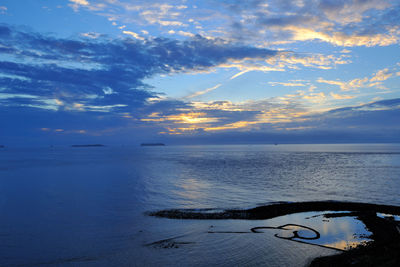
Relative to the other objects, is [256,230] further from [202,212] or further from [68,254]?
[68,254]

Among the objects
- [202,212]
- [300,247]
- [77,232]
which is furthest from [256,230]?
[77,232]

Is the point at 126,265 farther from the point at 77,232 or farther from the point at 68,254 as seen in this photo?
the point at 77,232

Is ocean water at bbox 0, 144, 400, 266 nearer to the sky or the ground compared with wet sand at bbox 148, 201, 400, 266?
nearer to the ground

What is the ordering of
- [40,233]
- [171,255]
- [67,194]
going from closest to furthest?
[171,255]
[40,233]
[67,194]

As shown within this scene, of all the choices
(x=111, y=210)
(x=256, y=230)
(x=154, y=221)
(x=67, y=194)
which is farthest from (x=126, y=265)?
(x=67, y=194)

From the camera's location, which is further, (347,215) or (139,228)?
(347,215)

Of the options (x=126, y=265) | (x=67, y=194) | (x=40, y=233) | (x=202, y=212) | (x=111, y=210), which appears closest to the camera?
(x=126, y=265)

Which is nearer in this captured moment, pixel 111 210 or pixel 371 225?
pixel 371 225

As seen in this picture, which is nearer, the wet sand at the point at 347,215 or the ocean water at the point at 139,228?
the wet sand at the point at 347,215

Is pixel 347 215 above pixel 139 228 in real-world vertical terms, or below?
above

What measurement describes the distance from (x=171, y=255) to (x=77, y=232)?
1065 centimetres

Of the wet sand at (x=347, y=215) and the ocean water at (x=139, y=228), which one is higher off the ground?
the wet sand at (x=347, y=215)

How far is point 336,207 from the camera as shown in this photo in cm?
3100

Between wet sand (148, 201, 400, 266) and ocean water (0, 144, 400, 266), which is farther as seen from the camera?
ocean water (0, 144, 400, 266)
